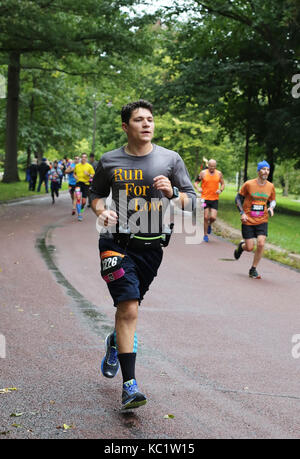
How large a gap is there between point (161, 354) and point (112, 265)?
1701 millimetres

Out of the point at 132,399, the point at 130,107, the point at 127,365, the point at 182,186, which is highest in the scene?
the point at 130,107

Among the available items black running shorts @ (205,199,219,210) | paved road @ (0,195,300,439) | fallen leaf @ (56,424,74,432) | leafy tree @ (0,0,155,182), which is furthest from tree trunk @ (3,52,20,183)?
fallen leaf @ (56,424,74,432)

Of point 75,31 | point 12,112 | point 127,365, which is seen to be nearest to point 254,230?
point 127,365

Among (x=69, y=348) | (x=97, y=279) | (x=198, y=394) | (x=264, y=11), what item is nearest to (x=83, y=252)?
(x=97, y=279)

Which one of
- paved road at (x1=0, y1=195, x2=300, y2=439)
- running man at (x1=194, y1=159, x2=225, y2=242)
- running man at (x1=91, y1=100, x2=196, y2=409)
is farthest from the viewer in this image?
running man at (x1=194, y1=159, x2=225, y2=242)

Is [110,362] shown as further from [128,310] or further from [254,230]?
[254,230]

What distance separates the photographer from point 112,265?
4.39 m

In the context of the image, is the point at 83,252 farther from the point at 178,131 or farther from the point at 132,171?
the point at 178,131

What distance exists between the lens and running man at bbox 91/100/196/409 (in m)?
4.38

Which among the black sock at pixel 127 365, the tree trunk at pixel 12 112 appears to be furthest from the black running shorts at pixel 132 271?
the tree trunk at pixel 12 112

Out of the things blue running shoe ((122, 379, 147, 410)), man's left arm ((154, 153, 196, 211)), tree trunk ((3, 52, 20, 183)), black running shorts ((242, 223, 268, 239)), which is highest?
tree trunk ((3, 52, 20, 183))

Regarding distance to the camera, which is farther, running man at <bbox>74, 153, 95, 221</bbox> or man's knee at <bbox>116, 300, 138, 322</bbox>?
running man at <bbox>74, 153, 95, 221</bbox>

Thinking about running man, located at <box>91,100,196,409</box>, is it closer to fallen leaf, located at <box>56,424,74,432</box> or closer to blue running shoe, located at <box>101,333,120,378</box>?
blue running shoe, located at <box>101,333,120,378</box>

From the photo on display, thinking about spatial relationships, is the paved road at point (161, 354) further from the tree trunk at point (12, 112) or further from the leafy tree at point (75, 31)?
the tree trunk at point (12, 112)
